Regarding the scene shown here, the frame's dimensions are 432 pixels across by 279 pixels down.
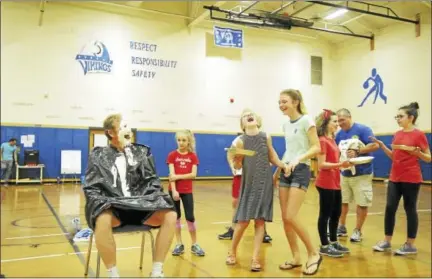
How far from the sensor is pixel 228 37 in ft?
47.0

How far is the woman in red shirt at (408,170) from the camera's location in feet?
12.2

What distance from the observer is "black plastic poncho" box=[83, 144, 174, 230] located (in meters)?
2.58

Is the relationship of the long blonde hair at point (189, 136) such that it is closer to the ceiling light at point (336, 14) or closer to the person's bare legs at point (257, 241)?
the person's bare legs at point (257, 241)

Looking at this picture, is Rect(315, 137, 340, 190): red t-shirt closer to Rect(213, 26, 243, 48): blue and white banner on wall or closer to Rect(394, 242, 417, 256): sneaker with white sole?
Rect(394, 242, 417, 256): sneaker with white sole

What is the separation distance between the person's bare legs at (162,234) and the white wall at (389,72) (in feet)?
41.5

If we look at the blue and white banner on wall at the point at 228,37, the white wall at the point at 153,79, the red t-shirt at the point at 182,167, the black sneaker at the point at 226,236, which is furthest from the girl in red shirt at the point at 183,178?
the blue and white banner on wall at the point at 228,37

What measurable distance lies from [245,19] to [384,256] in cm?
1139

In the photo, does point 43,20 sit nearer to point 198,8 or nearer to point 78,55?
point 78,55

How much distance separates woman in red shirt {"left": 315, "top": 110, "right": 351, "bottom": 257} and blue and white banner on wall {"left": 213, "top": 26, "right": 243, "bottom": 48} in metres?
10.9

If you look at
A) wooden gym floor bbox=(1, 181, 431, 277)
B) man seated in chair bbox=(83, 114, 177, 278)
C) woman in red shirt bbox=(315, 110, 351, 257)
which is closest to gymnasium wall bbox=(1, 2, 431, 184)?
wooden gym floor bbox=(1, 181, 431, 277)

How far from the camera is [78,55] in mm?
12852

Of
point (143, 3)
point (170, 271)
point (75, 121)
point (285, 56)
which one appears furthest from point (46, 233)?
point (285, 56)

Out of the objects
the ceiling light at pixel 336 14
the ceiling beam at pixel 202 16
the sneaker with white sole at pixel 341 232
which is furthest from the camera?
the ceiling light at pixel 336 14

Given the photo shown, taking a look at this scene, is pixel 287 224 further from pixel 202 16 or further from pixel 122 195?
pixel 202 16
